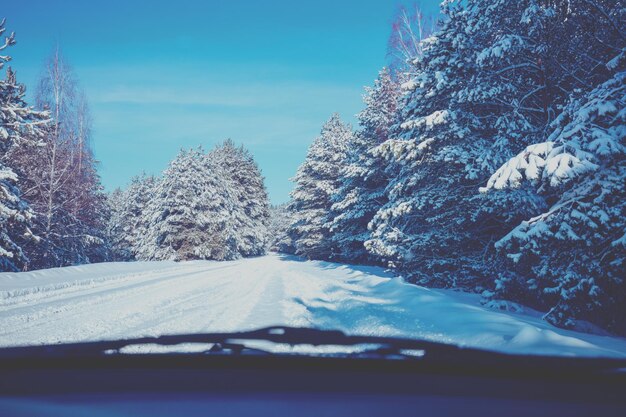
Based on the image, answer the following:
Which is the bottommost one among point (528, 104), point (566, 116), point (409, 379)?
point (409, 379)

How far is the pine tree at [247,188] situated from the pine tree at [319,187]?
546 inches

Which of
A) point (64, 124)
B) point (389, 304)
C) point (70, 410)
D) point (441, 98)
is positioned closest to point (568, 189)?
point (389, 304)

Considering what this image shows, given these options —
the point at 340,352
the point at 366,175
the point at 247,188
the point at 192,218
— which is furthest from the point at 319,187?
the point at 340,352

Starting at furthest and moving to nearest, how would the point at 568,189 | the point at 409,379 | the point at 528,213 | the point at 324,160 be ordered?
the point at 324,160, the point at 528,213, the point at 568,189, the point at 409,379

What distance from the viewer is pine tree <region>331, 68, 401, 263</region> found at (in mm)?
A: 18391

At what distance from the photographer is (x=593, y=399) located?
1628mm

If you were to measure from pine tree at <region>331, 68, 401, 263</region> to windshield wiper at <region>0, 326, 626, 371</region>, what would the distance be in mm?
15195

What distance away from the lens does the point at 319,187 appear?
27125 mm

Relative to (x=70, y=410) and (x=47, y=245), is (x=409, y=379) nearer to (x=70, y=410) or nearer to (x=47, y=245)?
(x=70, y=410)

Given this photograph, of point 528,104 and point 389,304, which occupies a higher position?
point 528,104

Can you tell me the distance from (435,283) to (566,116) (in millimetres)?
6766

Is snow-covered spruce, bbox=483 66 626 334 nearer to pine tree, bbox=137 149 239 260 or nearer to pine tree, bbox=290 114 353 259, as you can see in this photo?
pine tree, bbox=290 114 353 259

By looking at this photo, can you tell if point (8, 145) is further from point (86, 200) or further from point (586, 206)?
point (586, 206)

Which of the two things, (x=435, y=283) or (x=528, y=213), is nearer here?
(x=528, y=213)
